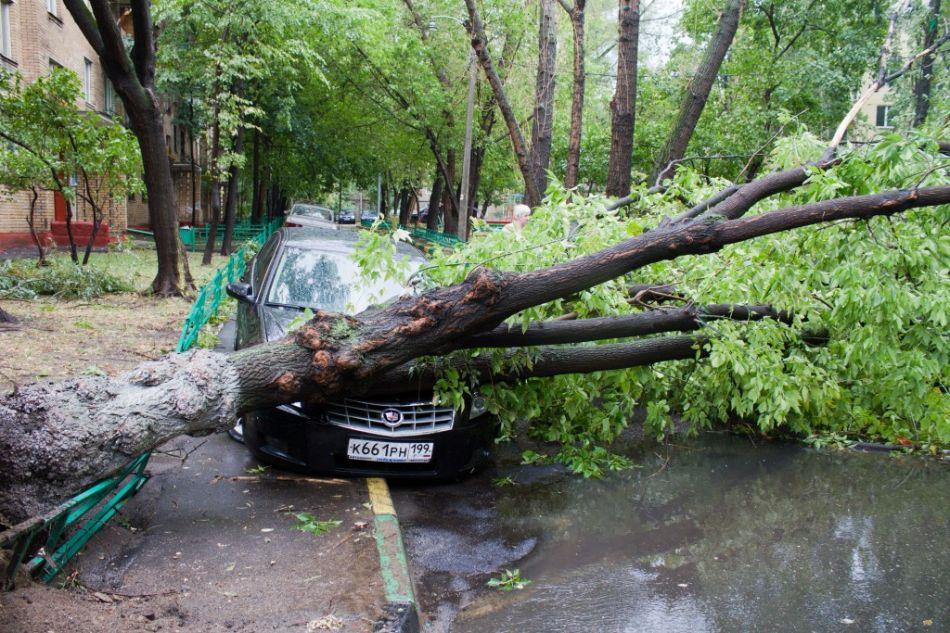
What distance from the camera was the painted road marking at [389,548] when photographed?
12.9 ft

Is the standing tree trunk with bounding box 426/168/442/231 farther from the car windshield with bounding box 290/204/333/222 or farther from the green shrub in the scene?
the green shrub

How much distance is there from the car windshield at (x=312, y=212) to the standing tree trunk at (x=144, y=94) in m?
18.8

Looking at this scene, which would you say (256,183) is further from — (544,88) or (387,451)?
(387,451)

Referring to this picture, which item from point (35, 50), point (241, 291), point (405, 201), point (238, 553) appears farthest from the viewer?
point (405, 201)

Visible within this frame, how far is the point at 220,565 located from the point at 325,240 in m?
4.27

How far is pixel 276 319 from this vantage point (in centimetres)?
635

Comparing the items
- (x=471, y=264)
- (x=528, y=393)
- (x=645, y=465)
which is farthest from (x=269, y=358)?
(x=645, y=465)

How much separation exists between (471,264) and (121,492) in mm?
2581

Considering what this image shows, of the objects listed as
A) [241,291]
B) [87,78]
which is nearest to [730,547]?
[241,291]

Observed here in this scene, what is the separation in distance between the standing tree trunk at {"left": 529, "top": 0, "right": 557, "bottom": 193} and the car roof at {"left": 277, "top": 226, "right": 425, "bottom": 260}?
410 cm

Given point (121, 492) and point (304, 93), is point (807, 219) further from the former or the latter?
point (304, 93)

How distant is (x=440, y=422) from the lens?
5613 mm

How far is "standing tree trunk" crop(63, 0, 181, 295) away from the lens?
11461 millimetres

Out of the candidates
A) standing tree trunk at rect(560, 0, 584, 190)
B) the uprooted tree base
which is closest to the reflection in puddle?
the uprooted tree base
